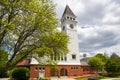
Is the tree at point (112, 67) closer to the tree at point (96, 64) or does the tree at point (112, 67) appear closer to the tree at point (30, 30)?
the tree at point (96, 64)

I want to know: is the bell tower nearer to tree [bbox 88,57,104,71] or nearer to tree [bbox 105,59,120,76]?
tree [bbox 88,57,104,71]

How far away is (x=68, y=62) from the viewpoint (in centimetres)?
4159

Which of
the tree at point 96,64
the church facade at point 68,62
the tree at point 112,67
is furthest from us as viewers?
the tree at point 96,64

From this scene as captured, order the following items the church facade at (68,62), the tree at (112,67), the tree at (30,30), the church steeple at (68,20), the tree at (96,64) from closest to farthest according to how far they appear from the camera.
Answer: the tree at (30,30) < the church facade at (68,62) < the tree at (112,67) < the church steeple at (68,20) < the tree at (96,64)

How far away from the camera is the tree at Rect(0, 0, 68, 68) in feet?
45.9

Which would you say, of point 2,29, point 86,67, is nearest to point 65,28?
point 86,67

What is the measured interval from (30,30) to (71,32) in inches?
1172

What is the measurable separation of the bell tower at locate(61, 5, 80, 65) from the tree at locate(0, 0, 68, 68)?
26620 mm

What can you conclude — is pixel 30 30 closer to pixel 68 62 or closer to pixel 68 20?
pixel 68 62

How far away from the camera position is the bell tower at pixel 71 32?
42375 mm

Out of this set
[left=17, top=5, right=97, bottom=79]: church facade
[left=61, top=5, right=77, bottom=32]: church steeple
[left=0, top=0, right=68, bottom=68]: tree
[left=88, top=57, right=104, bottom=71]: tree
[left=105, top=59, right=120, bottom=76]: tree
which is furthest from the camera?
[left=88, top=57, right=104, bottom=71]: tree

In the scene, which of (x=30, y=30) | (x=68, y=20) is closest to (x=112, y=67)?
(x=68, y=20)

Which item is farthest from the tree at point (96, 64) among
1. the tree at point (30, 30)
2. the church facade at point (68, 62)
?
the tree at point (30, 30)

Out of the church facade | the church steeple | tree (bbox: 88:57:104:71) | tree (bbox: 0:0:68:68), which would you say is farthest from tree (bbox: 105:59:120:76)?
tree (bbox: 0:0:68:68)
